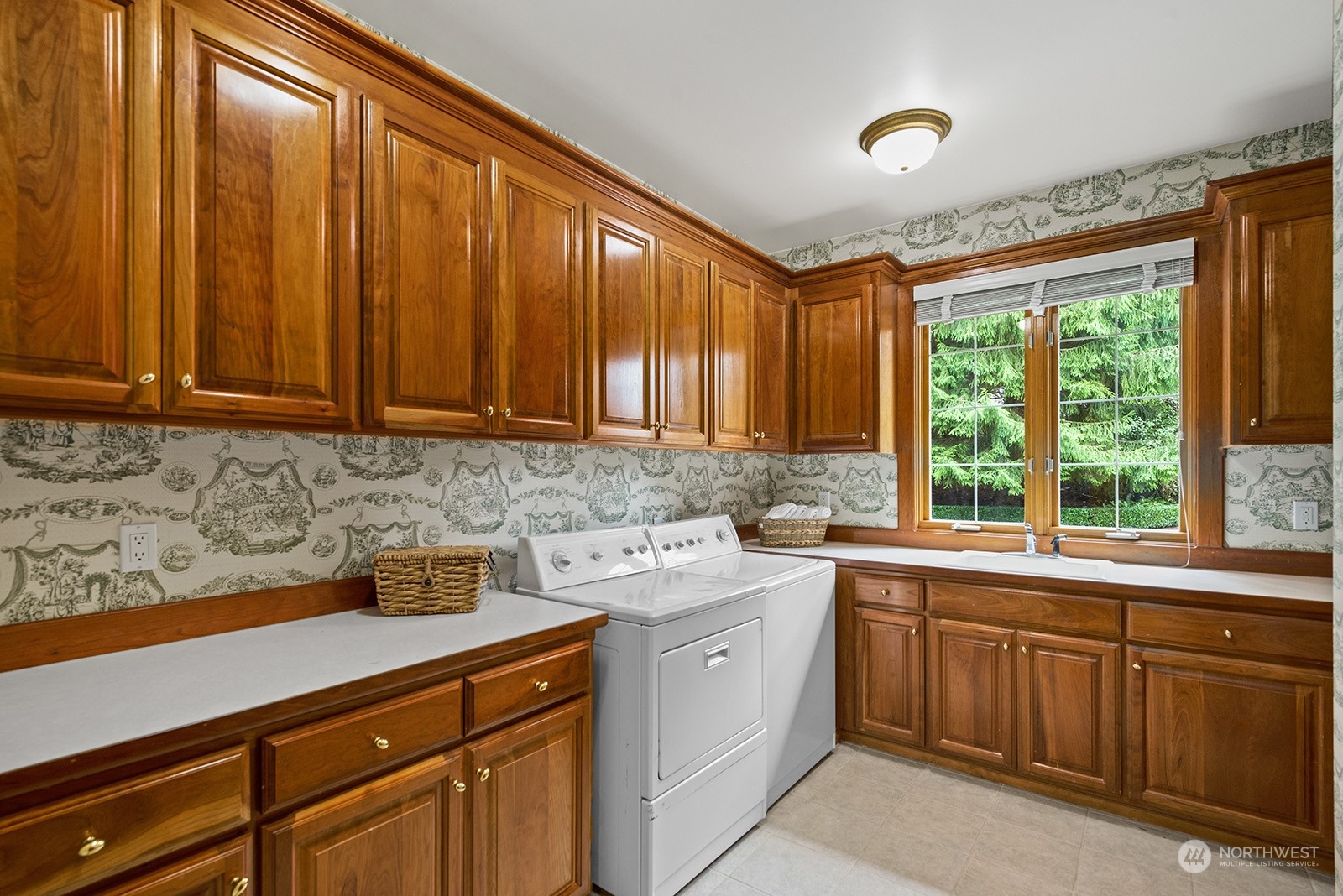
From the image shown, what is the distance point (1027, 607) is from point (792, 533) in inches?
44.6

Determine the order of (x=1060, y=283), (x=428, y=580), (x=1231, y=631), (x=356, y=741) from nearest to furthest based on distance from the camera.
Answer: (x=356, y=741), (x=428, y=580), (x=1231, y=631), (x=1060, y=283)

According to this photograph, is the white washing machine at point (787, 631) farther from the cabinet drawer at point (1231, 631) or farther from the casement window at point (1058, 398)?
the cabinet drawer at point (1231, 631)

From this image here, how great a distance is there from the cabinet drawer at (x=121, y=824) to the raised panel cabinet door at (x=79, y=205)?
694 mm

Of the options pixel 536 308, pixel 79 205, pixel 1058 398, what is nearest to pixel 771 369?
pixel 1058 398

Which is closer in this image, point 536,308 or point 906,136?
point 536,308

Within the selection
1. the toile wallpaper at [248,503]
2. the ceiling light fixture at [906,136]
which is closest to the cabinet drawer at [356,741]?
the toile wallpaper at [248,503]

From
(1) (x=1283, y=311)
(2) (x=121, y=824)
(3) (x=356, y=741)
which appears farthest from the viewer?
(1) (x=1283, y=311)

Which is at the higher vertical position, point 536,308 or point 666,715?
point 536,308

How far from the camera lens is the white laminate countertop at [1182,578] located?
7.22ft

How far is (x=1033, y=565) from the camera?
2732 mm

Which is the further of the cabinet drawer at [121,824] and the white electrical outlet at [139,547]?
the white electrical outlet at [139,547]

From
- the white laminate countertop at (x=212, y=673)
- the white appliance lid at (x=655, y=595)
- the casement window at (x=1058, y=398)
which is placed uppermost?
the casement window at (x=1058, y=398)

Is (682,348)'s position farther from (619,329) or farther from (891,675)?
(891,675)

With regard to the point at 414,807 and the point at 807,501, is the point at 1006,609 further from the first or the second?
the point at 414,807
